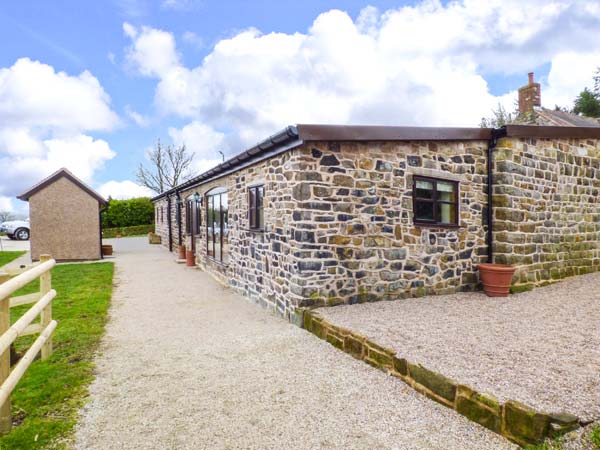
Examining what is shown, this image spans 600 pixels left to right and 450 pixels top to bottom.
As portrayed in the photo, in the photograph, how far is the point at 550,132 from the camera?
7.98 meters

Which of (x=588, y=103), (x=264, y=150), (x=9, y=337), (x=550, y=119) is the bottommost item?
(x=9, y=337)

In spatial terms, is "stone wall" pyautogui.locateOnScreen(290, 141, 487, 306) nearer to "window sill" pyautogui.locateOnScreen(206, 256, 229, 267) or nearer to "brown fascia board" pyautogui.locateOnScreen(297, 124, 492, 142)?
"brown fascia board" pyautogui.locateOnScreen(297, 124, 492, 142)

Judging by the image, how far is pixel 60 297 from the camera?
8.17 m

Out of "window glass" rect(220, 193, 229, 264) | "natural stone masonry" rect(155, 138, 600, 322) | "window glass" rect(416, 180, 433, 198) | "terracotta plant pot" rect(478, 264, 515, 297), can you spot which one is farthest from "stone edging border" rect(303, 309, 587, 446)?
"window glass" rect(220, 193, 229, 264)

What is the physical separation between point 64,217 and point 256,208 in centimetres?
1094

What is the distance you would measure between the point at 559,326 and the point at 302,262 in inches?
146

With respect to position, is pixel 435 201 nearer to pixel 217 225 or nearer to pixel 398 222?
pixel 398 222

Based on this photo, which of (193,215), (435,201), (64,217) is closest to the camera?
(435,201)

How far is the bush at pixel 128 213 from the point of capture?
2908 cm

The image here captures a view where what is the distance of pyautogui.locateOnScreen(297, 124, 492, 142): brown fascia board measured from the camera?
5813 millimetres

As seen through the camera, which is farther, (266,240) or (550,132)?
(550,132)

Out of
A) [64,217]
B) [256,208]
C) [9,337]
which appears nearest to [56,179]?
[64,217]

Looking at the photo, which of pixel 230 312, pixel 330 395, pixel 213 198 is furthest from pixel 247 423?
pixel 213 198

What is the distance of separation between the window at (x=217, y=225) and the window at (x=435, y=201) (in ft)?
16.4
